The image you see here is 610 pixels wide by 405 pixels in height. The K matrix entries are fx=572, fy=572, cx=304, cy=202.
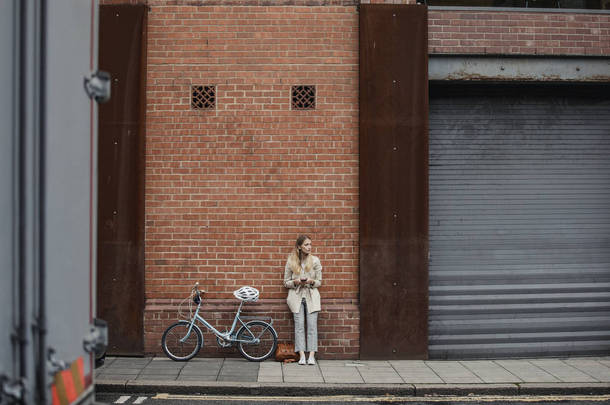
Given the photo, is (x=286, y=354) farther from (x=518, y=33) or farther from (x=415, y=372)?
(x=518, y=33)

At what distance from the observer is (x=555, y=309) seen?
9.55 m

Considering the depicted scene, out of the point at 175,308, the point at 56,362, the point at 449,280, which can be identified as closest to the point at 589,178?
the point at 449,280

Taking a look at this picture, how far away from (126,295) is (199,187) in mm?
2052

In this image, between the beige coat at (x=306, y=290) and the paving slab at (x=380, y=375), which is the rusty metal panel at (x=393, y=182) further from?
the beige coat at (x=306, y=290)

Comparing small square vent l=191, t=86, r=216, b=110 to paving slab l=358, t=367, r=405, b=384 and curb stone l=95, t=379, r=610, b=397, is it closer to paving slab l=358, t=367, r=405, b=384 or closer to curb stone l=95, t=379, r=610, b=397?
curb stone l=95, t=379, r=610, b=397

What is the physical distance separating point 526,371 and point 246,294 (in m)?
4.30

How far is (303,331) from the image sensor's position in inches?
342

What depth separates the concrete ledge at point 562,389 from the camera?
758 cm

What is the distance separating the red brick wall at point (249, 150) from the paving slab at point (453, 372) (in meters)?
1.64
